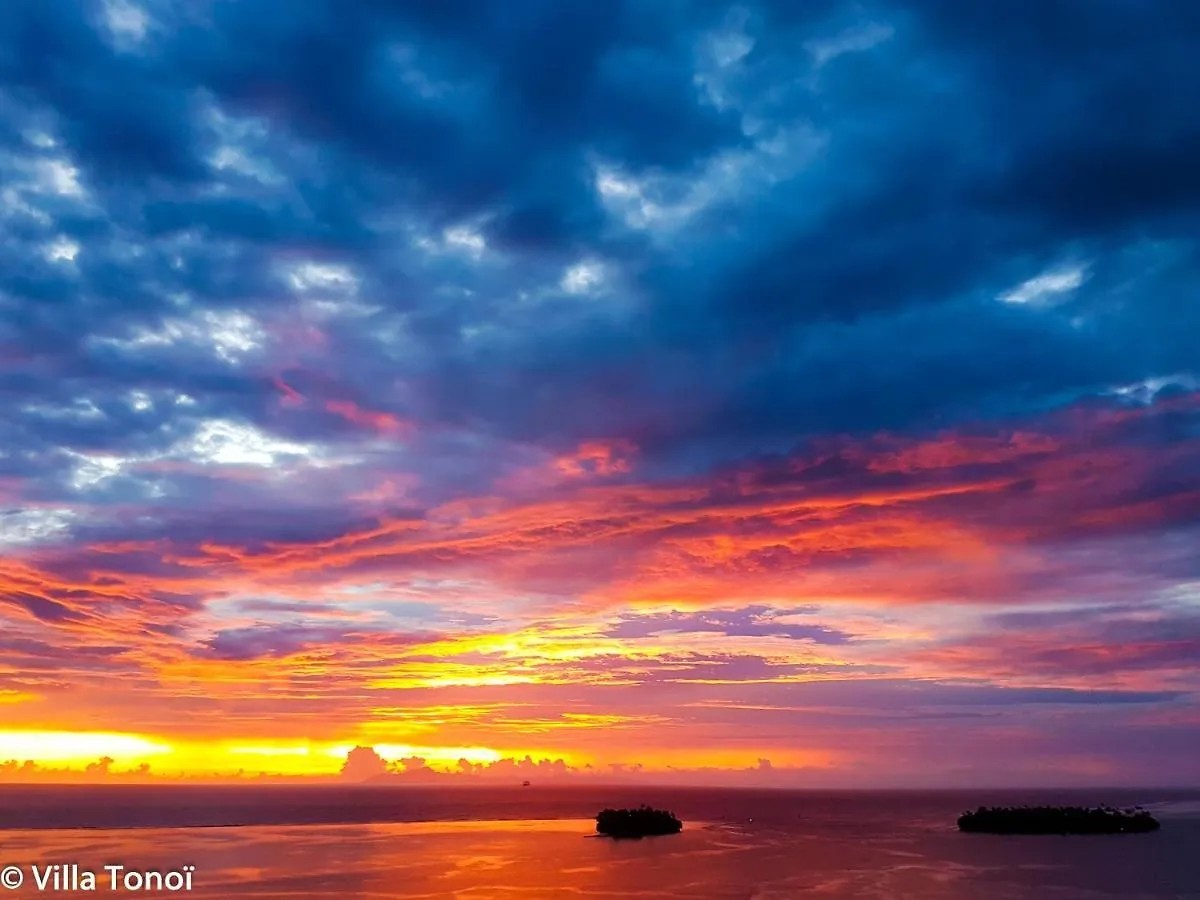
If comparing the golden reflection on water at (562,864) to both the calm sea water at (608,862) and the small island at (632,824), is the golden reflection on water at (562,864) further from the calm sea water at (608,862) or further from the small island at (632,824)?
the small island at (632,824)

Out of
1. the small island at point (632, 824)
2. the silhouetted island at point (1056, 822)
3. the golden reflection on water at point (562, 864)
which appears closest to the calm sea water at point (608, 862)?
the golden reflection on water at point (562, 864)

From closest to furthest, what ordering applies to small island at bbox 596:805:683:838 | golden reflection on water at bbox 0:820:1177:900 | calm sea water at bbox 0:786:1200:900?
golden reflection on water at bbox 0:820:1177:900, calm sea water at bbox 0:786:1200:900, small island at bbox 596:805:683:838

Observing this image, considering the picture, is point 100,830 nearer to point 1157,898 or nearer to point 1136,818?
→ point 1157,898

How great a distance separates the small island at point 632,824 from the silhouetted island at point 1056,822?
5561cm

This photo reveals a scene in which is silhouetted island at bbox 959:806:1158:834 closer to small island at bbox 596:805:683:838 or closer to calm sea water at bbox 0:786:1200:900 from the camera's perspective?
calm sea water at bbox 0:786:1200:900

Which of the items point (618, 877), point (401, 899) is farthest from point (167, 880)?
point (618, 877)

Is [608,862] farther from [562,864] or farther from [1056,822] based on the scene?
[1056,822]

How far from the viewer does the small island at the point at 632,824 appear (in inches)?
6417

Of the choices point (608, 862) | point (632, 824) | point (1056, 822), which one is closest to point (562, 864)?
point (608, 862)

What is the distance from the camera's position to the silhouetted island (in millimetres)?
174250

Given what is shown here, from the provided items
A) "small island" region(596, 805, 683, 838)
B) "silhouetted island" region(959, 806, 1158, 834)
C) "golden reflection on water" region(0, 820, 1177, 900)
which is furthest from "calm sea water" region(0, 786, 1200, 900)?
"silhouetted island" region(959, 806, 1158, 834)

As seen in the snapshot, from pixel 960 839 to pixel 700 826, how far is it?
58.6m

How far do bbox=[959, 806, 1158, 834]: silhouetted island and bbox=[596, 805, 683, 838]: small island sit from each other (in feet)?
182

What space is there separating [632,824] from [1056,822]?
79.7 meters
